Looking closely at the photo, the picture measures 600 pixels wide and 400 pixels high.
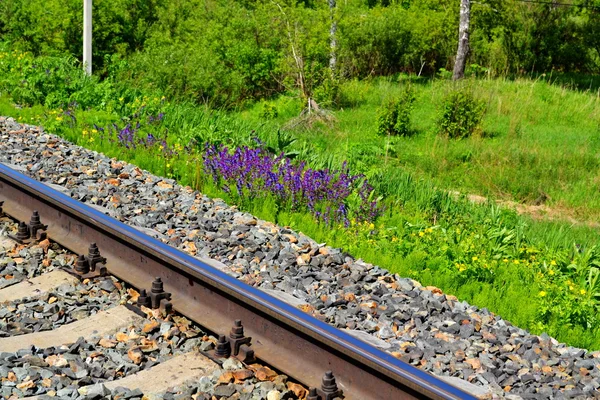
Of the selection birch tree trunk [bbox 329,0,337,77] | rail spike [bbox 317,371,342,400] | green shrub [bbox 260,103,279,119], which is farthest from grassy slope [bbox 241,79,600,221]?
rail spike [bbox 317,371,342,400]

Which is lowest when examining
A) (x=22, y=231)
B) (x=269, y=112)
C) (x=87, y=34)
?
(x=269, y=112)

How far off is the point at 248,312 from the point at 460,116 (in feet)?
32.2

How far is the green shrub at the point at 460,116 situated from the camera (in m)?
13.6

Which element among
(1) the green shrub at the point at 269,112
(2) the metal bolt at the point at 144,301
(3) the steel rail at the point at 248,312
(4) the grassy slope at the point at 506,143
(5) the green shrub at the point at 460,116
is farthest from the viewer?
(1) the green shrub at the point at 269,112

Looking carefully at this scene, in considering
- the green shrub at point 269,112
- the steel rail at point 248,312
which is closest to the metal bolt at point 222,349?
the steel rail at point 248,312

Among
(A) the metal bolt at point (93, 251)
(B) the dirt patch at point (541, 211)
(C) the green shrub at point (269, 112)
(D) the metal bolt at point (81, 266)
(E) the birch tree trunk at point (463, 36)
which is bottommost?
(C) the green shrub at point (269, 112)

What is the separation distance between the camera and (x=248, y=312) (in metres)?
4.64

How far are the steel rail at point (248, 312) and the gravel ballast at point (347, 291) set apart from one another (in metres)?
0.44

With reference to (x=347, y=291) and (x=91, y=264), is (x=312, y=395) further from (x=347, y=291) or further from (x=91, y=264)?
(x=91, y=264)

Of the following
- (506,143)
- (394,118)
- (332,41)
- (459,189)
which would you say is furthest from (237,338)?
(332,41)

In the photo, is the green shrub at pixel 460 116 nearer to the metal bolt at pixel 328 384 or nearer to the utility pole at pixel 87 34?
the utility pole at pixel 87 34

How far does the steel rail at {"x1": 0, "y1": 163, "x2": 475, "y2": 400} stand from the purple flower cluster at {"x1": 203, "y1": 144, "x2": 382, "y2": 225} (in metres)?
1.97

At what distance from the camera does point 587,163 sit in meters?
12.4

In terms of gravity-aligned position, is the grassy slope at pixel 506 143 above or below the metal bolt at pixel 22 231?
below
